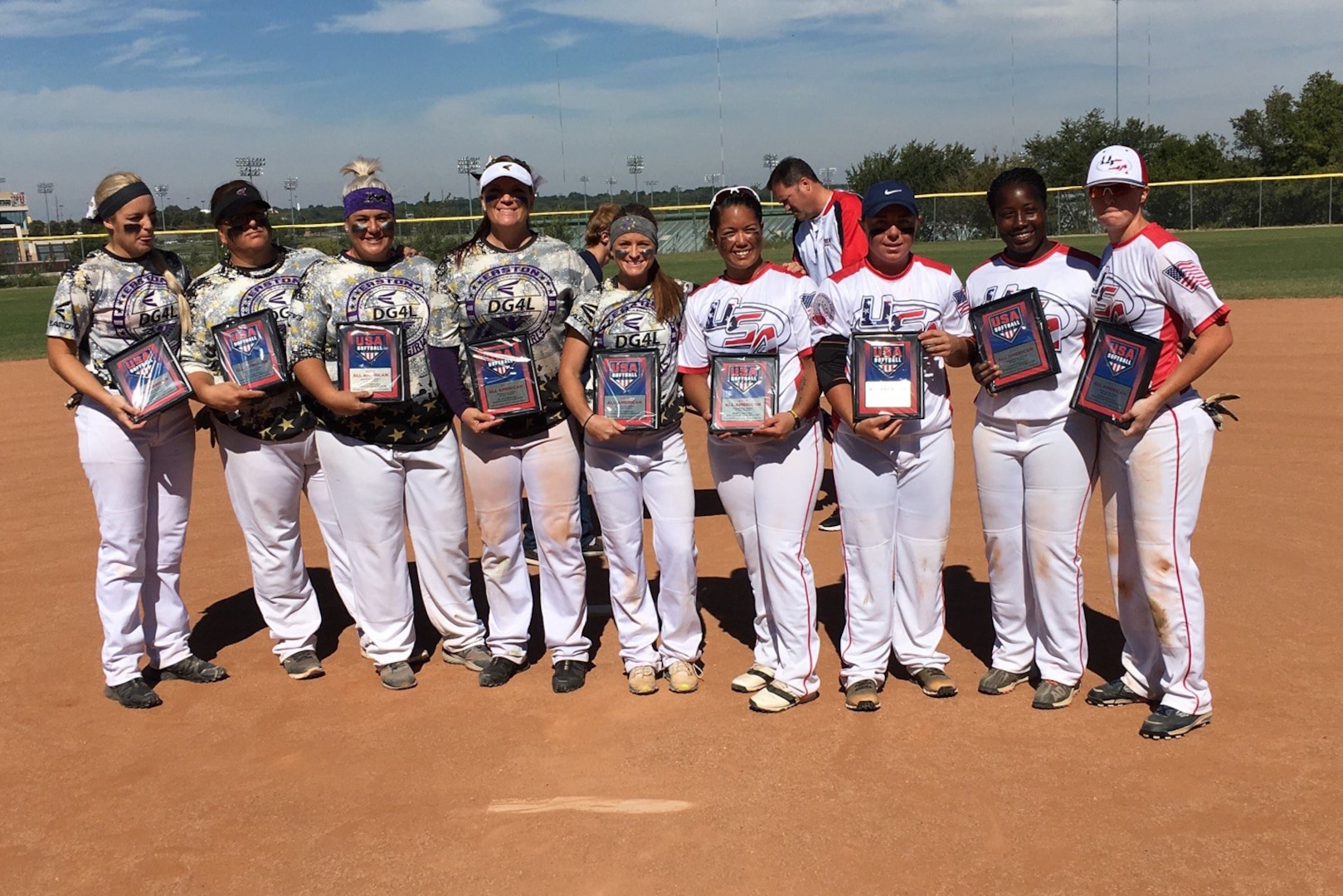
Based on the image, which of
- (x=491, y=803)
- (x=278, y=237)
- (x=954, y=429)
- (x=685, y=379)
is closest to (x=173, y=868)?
(x=491, y=803)

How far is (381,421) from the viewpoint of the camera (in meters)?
5.11

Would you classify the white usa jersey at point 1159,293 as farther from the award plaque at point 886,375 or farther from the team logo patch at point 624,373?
the team logo patch at point 624,373

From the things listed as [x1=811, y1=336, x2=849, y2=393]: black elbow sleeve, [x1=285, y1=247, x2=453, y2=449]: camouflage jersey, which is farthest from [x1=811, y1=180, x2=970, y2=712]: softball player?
[x1=285, y1=247, x2=453, y2=449]: camouflage jersey

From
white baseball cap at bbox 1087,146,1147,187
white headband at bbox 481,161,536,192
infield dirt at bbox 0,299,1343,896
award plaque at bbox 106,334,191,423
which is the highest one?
white headband at bbox 481,161,536,192

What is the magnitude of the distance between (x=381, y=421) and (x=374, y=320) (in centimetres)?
45

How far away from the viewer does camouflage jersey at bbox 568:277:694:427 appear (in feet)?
15.9

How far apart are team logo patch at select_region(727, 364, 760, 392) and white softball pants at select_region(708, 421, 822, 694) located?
0.24 m

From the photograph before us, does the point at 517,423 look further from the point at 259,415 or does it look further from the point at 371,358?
the point at 259,415

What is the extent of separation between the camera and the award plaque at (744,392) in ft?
15.0

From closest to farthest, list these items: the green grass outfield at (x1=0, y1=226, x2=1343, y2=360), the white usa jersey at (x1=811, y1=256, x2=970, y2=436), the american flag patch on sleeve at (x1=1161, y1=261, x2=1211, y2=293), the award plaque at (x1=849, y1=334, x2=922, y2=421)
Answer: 1. the american flag patch on sleeve at (x1=1161, y1=261, x2=1211, y2=293)
2. the award plaque at (x1=849, y1=334, x2=922, y2=421)
3. the white usa jersey at (x1=811, y1=256, x2=970, y2=436)
4. the green grass outfield at (x1=0, y1=226, x2=1343, y2=360)

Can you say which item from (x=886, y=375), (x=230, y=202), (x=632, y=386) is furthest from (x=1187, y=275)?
(x=230, y=202)

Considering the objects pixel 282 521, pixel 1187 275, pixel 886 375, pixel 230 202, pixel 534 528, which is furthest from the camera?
pixel 282 521

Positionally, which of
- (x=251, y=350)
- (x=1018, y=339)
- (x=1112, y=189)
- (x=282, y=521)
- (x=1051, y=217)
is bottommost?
(x=282, y=521)

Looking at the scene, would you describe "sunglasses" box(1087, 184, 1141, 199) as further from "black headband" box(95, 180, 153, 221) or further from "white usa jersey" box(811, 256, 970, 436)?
"black headband" box(95, 180, 153, 221)
